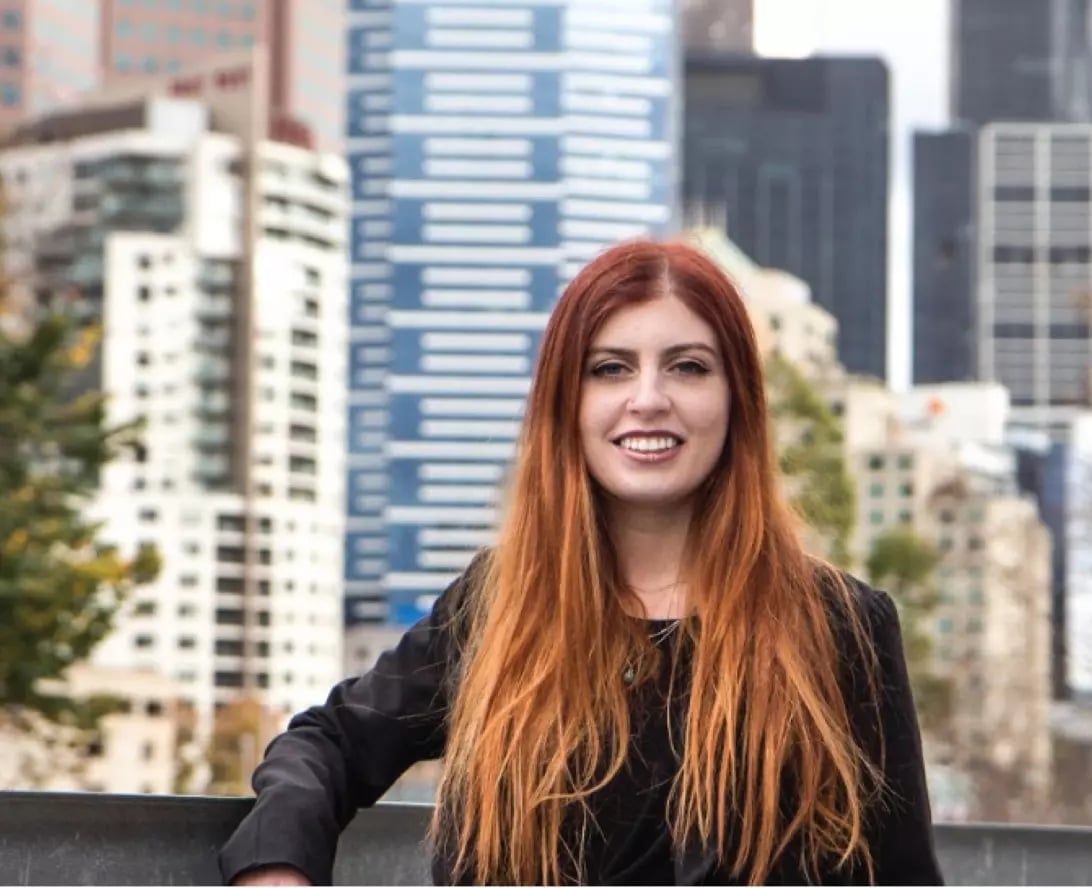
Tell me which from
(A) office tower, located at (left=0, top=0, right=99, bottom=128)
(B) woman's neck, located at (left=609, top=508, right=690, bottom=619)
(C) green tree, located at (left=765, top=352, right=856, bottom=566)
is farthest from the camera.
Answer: (A) office tower, located at (left=0, top=0, right=99, bottom=128)

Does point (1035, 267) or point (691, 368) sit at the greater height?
point (1035, 267)

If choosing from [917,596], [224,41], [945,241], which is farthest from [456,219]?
[917,596]

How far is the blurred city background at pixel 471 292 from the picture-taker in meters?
69.1

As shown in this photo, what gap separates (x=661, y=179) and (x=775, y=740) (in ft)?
406

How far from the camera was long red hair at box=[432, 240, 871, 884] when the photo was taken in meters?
2.38

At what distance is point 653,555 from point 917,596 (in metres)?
56.6

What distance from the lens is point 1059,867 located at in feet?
10.7

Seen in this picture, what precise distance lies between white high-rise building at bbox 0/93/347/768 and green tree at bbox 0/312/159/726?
61.4m

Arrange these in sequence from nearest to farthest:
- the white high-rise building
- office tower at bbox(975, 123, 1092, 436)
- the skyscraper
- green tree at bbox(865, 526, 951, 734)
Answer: green tree at bbox(865, 526, 951, 734)
the white high-rise building
the skyscraper
office tower at bbox(975, 123, 1092, 436)

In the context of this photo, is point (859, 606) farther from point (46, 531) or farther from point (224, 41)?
point (224, 41)

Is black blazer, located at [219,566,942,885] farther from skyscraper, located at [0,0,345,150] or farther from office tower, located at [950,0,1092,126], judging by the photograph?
office tower, located at [950,0,1092,126]

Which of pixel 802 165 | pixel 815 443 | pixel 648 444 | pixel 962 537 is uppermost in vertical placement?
pixel 802 165

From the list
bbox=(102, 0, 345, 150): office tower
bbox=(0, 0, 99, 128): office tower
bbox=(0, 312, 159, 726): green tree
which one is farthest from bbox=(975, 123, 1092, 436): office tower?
bbox=(0, 312, 159, 726): green tree

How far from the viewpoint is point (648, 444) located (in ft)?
8.11
